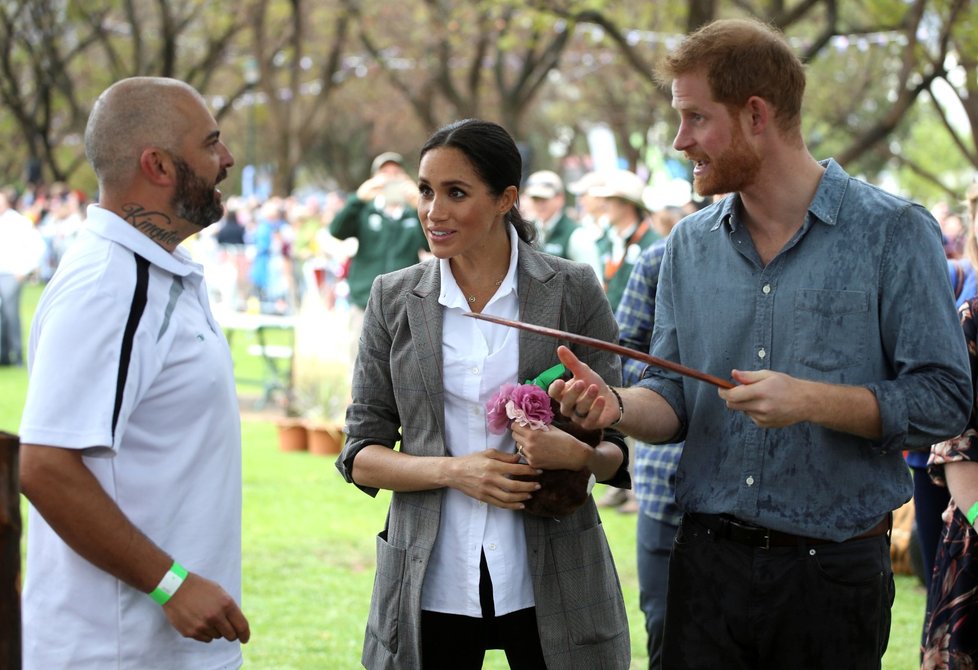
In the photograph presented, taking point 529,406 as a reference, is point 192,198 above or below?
above

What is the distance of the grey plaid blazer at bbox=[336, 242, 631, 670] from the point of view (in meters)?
3.40

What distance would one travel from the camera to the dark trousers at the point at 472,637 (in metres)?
3.44

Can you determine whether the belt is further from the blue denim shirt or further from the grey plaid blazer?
the grey plaid blazer

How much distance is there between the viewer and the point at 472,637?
3.46 m

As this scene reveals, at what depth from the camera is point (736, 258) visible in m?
3.24

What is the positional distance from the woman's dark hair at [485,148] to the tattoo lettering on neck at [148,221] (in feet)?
2.86

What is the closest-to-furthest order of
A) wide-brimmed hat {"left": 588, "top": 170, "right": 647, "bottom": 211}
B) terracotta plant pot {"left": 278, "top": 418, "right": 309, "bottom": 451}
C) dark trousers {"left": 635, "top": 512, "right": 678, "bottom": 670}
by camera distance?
dark trousers {"left": 635, "top": 512, "right": 678, "bottom": 670}, wide-brimmed hat {"left": 588, "top": 170, "right": 647, "bottom": 211}, terracotta plant pot {"left": 278, "top": 418, "right": 309, "bottom": 451}

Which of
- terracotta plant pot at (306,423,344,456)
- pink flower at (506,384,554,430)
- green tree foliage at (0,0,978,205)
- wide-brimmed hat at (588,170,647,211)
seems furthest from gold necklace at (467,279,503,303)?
green tree foliage at (0,0,978,205)

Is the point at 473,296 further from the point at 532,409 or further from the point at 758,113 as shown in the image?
the point at 758,113

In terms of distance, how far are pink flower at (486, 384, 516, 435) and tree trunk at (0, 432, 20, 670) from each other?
4.53 ft

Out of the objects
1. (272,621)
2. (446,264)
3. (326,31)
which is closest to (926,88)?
(272,621)

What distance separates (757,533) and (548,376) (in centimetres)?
69

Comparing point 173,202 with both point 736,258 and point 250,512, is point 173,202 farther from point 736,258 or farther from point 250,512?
point 250,512

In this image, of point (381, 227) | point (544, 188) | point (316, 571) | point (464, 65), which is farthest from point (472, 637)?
point (464, 65)
